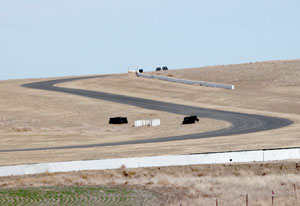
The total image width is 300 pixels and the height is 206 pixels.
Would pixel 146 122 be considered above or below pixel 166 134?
above

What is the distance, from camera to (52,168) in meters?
35.1

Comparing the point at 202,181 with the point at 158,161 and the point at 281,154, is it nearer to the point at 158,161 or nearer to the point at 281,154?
the point at 158,161

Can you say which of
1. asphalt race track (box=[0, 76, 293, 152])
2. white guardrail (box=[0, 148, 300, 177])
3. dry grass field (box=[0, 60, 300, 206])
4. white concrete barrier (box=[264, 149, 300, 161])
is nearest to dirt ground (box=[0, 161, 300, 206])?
dry grass field (box=[0, 60, 300, 206])

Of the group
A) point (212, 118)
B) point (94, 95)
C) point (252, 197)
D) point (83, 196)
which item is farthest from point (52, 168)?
point (94, 95)

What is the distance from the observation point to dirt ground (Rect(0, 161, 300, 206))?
2791 centimetres

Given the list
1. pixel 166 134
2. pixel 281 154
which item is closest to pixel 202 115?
pixel 166 134

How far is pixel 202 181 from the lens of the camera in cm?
3306

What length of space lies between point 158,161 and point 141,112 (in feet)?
95.5

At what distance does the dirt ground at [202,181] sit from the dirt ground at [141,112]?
171 inches

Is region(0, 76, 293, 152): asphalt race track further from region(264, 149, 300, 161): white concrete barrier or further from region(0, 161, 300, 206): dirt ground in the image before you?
region(264, 149, 300, 161): white concrete barrier

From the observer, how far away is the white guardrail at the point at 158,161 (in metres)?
35.0

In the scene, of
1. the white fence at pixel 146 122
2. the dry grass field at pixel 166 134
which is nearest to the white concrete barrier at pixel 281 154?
the dry grass field at pixel 166 134

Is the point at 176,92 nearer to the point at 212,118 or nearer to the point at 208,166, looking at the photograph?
the point at 212,118

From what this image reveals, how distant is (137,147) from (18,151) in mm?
9207
